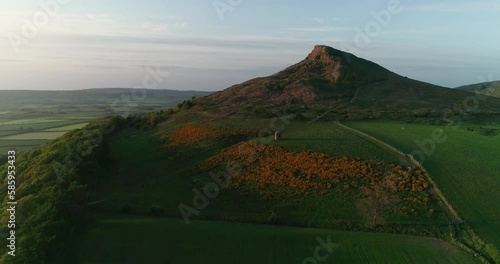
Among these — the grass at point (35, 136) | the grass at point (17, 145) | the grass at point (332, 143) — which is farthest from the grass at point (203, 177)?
the grass at point (35, 136)

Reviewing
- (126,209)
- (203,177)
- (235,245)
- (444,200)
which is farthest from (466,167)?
(126,209)

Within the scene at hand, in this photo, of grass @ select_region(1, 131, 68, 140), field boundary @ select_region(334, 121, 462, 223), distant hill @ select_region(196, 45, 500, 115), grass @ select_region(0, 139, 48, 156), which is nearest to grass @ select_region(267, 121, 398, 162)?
field boundary @ select_region(334, 121, 462, 223)

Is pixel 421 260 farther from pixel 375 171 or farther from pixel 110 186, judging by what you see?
pixel 110 186

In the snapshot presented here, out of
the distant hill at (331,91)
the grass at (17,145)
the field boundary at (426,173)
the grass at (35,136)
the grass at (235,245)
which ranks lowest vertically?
the grass at (235,245)

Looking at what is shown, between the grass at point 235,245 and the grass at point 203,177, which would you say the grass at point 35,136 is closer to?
the grass at point 203,177

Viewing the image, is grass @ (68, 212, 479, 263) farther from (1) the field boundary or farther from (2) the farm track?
(1) the field boundary
